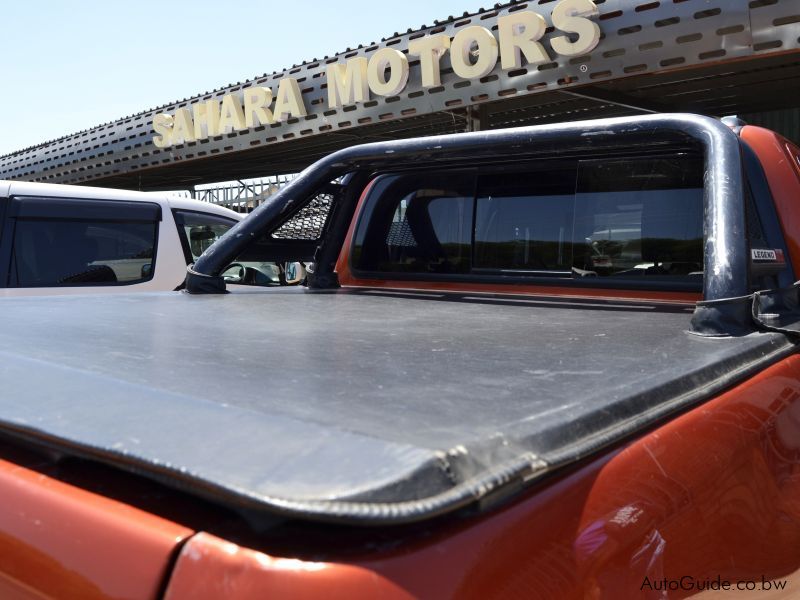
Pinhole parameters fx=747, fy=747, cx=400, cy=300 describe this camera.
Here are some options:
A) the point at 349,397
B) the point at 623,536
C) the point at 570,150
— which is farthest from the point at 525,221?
the point at 623,536

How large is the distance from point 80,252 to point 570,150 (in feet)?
17.6

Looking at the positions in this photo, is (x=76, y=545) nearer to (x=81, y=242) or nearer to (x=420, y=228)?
(x=420, y=228)

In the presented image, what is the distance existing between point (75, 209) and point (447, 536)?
6.93 meters

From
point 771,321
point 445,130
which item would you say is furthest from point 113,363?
point 445,130

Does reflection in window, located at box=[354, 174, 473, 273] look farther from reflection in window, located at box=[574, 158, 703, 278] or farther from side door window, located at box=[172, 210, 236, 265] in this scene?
side door window, located at box=[172, 210, 236, 265]

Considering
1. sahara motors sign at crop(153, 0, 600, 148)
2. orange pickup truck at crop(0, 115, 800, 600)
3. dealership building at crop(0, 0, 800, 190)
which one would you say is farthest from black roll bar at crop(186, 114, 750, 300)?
sahara motors sign at crop(153, 0, 600, 148)

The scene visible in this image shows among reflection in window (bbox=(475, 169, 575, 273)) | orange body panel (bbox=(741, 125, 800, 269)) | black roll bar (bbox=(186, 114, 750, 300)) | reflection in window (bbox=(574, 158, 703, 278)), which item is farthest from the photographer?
reflection in window (bbox=(475, 169, 575, 273))

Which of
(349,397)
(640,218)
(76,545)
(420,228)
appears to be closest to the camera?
(76,545)

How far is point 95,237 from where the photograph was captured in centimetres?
700

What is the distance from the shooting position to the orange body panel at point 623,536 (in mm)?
660

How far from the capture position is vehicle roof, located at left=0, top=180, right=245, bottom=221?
258 inches

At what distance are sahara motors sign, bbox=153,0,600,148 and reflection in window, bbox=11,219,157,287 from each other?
16.3 ft

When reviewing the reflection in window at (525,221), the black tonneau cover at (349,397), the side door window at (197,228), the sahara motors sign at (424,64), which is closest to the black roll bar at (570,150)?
the reflection in window at (525,221)

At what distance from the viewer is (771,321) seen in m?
1.80
